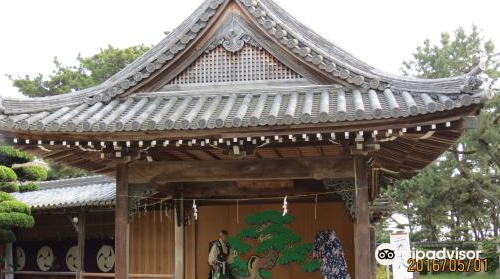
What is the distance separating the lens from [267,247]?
12.5 metres

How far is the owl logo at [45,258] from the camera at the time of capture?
60.2ft

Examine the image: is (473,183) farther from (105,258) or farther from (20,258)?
(20,258)

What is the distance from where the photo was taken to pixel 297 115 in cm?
875

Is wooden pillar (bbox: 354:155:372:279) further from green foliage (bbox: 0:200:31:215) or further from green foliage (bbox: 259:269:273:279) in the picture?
green foliage (bbox: 0:200:31:215)

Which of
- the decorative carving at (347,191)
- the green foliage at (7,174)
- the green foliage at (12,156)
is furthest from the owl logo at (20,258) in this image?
the decorative carving at (347,191)

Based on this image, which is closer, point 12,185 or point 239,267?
point 239,267

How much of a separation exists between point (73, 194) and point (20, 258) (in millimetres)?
2996

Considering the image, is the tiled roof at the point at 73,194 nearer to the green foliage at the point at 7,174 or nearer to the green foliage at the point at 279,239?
the green foliage at the point at 7,174

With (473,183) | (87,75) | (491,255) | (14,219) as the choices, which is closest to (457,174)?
(473,183)

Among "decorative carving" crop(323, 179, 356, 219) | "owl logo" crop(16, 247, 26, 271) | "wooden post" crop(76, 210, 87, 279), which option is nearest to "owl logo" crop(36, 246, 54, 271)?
"owl logo" crop(16, 247, 26, 271)

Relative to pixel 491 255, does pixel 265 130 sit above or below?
above

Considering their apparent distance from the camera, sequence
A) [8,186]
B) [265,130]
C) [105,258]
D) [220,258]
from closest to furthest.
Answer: [265,130] → [220,258] → [8,186] → [105,258]

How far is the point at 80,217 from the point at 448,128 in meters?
11.9

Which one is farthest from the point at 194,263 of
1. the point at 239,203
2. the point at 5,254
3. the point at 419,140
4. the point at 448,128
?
the point at 5,254
